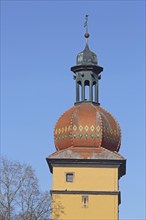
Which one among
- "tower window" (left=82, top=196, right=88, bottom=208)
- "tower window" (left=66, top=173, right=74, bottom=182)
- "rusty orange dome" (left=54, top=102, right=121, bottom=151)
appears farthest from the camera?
"rusty orange dome" (left=54, top=102, right=121, bottom=151)

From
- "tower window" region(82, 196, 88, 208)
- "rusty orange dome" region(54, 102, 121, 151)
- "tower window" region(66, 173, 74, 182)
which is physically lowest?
"tower window" region(82, 196, 88, 208)

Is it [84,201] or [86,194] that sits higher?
[86,194]

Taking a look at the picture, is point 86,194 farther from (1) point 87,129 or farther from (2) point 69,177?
(1) point 87,129

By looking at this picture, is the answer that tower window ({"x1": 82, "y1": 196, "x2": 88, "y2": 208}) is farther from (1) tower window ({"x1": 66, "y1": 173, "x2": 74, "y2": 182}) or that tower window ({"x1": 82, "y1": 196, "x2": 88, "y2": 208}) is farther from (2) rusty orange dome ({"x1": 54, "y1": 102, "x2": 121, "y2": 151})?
(2) rusty orange dome ({"x1": 54, "y1": 102, "x2": 121, "y2": 151})

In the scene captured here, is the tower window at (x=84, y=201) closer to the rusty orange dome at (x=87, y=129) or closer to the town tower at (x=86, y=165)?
the town tower at (x=86, y=165)

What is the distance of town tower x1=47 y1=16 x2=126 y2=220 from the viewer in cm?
4881

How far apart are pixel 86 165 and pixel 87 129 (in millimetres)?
2107

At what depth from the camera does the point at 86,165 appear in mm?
49562

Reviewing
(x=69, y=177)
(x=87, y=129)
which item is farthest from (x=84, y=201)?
(x=87, y=129)

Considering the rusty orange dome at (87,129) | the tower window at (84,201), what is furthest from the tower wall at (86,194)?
the rusty orange dome at (87,129)

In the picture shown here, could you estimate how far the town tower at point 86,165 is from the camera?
48.8m

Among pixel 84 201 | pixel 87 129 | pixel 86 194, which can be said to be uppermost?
pixel 87 129

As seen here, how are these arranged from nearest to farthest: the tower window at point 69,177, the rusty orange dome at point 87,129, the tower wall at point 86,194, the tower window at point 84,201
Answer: the tower wall at point 86,194
the tower window at point 84,201
the tower window at point 69,177
the rusty orange dome at point 87,129

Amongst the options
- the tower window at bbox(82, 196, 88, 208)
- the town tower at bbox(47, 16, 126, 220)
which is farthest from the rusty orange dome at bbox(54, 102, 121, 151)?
the tower window at bbox(82, 196, 88, 208)
